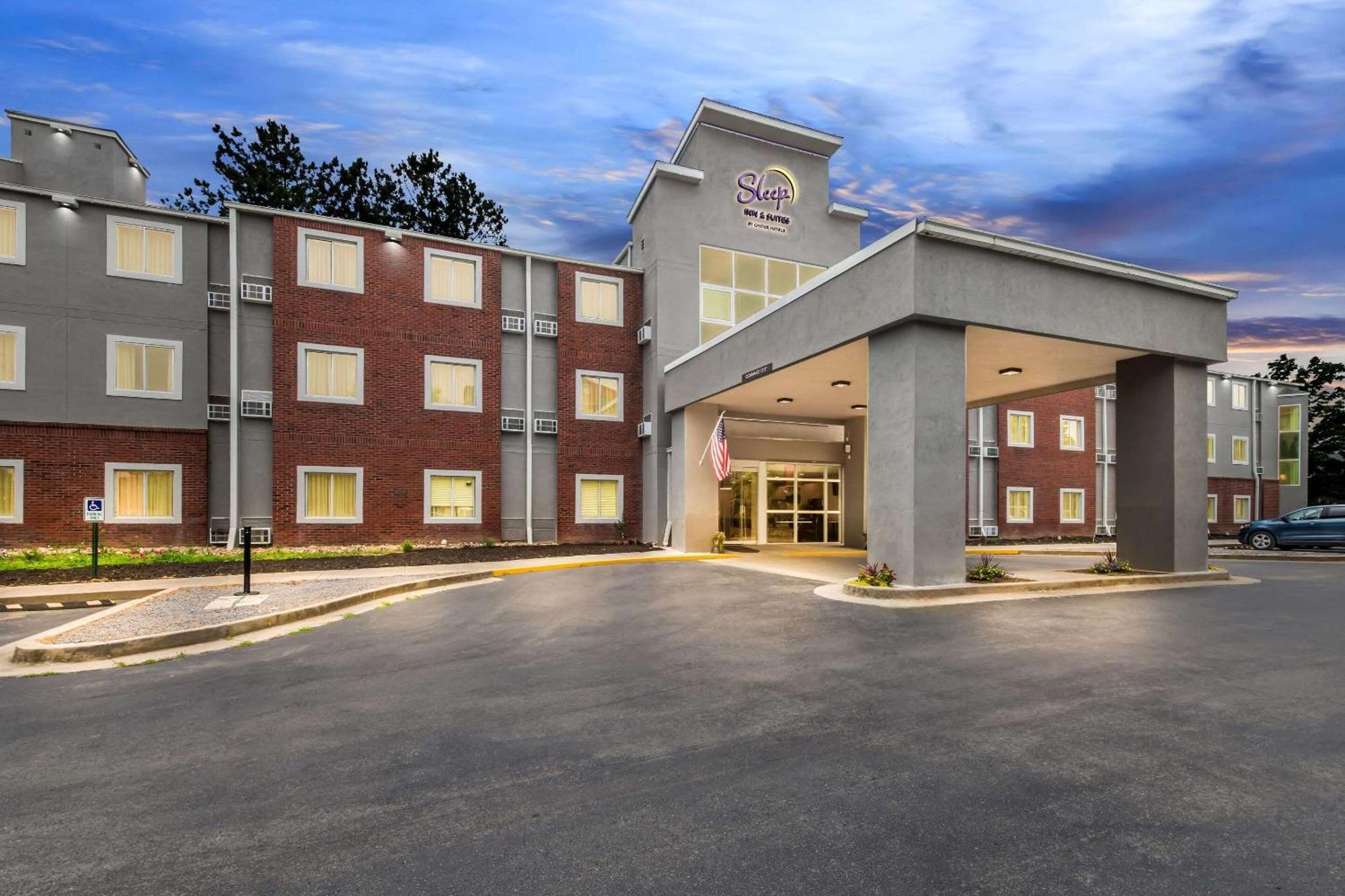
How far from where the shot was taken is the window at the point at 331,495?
20.4 m

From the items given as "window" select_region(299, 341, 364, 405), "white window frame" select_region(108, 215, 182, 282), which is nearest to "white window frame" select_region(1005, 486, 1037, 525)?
"window" select_region(299, 341, 364, 405)

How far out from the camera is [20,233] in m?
18.6

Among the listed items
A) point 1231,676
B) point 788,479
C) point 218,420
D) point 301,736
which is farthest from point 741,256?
point 301,736

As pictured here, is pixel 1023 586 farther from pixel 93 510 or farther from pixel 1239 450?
pixel 1239 450

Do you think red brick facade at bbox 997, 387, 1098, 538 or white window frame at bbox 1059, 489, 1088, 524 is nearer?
red brick facade at bbox 997, 387, 1098, 538

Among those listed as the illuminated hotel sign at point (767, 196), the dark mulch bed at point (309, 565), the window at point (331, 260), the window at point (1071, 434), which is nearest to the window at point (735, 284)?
the illuminated hotel sign at point (767, 196)

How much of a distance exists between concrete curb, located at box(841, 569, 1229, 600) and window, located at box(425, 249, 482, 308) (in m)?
16.5

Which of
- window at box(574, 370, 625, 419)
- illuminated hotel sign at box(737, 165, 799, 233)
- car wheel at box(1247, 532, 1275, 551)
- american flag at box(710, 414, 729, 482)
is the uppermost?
illuminated hotel sign at box(737, 165, 799, 233)

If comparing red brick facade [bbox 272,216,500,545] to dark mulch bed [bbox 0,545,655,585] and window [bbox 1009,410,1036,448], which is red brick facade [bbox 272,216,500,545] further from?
window [bbox 1009,410,1036,448]

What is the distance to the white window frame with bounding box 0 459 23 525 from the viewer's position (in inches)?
712

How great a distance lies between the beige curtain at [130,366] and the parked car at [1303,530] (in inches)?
1484

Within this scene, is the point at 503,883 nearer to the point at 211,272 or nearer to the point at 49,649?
the point at 49,649

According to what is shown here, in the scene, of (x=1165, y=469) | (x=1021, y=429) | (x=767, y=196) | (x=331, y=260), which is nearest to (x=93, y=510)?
(x=331, y=260)

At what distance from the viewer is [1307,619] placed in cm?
952
